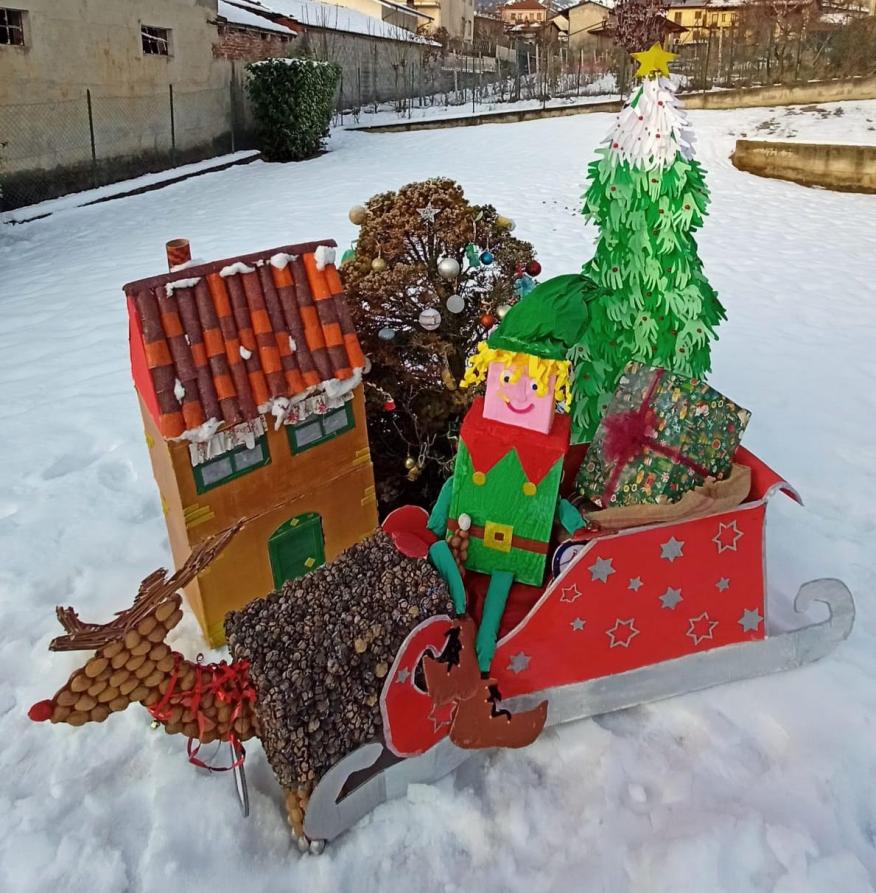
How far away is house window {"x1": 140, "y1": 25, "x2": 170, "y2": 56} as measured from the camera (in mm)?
12633

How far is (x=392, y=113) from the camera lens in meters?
21.0

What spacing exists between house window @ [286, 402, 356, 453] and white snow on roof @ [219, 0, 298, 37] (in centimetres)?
1481

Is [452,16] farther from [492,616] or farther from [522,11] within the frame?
[492,616]

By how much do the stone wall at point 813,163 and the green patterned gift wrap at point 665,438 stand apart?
34.3 feet

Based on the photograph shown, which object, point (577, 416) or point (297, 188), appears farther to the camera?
point (297, 188)

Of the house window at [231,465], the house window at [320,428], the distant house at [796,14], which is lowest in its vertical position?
the house window at [231,465]

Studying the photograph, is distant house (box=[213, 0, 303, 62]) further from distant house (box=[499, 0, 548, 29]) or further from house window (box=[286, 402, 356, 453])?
distant house (box=[499, 0, 548, 29])

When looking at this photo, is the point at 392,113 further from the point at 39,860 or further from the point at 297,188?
the point at 39,860

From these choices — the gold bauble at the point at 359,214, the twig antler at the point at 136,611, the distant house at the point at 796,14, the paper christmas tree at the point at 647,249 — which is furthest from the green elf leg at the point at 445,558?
the distant house at the point at 796,14

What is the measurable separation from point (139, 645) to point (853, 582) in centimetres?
297

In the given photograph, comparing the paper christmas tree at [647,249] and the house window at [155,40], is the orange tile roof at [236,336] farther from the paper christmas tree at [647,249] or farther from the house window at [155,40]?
the house window at [155,40]

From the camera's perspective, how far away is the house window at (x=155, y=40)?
12.6 m

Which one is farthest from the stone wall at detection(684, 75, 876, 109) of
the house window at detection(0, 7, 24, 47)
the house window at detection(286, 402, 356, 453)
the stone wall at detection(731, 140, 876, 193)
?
the house window at detection(286, 402, 356, 453)

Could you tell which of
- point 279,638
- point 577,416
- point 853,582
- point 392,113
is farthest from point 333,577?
point 392,113
